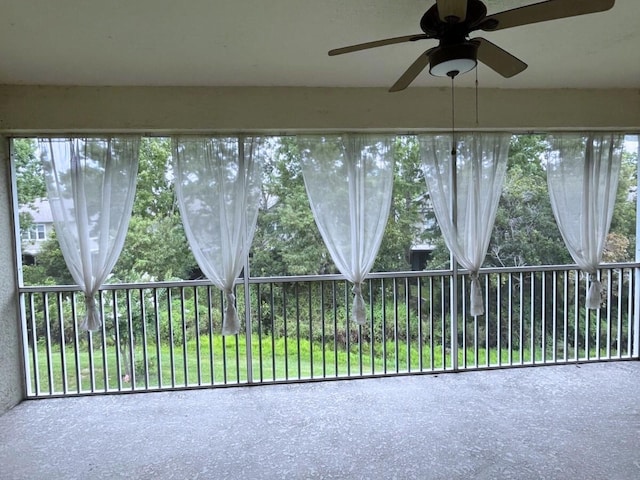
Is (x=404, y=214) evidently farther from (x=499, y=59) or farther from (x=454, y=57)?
(x=454, y=57)

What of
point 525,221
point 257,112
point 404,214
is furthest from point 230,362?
point 525,221

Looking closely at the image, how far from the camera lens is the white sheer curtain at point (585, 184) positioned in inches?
123

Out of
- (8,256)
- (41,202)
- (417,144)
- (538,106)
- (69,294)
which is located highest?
(538,106)

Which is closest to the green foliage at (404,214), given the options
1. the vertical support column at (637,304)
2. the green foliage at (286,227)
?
the green foliage at (286,227)

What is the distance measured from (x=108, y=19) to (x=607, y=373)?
4.34 meters

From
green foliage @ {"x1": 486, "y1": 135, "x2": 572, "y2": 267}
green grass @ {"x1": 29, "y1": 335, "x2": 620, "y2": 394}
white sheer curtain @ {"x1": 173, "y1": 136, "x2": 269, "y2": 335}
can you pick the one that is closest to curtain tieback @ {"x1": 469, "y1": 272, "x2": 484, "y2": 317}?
green foliage @ {"x1": 486, "y1": 135, "x2": 572, "y2": 267}

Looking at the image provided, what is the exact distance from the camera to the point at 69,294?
9.73 feet

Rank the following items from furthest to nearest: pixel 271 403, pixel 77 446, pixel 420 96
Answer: pixel 420 96, pixel 271 403, pixel 77 446

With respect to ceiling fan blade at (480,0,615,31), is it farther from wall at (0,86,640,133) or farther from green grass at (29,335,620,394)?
green grass at (29,335,620,394)

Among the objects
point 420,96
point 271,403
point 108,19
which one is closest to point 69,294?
point 271,403

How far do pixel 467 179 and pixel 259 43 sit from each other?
1929mm

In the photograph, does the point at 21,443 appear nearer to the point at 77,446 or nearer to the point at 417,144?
the point at 77,446

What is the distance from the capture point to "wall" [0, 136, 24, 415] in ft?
8.87

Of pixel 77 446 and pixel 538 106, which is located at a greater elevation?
pixel 538 106
